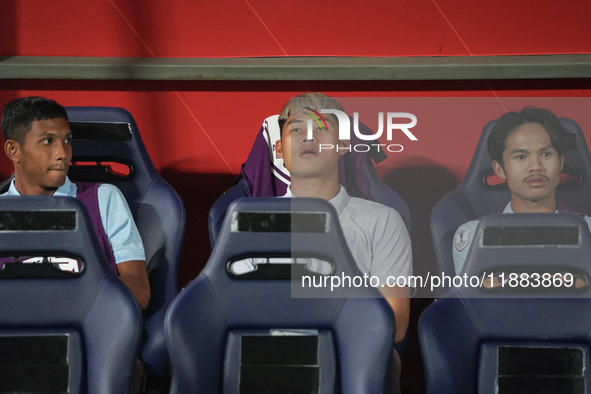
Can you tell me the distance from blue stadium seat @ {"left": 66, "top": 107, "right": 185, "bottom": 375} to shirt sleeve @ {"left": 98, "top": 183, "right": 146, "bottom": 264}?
7cm

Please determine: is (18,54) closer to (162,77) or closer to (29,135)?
(162,77)

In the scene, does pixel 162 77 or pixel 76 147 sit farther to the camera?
pixel 162 77

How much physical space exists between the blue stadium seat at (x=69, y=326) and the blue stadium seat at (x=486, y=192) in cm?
99

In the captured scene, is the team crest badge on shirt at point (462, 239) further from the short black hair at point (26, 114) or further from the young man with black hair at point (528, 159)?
the short black hair at point (26, 114)

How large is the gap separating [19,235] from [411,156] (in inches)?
64.8

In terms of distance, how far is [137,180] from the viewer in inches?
69.0

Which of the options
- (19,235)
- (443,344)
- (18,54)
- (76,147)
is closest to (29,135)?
(76,147)

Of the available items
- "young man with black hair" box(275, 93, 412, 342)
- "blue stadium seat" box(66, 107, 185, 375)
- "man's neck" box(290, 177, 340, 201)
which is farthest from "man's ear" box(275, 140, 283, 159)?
"blue stadium seat" box(66, 107, 185, 375)

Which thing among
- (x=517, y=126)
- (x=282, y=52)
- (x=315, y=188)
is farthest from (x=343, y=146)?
(x=282, y=52)

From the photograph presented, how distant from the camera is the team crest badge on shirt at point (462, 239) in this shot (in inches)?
64.5

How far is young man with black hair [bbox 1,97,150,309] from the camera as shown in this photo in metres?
1.61

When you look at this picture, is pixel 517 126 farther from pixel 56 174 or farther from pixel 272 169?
pixel 56 174

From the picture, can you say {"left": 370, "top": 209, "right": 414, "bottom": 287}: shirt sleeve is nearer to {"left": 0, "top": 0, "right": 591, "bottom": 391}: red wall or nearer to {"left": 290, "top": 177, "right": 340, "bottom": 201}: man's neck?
{"left": 290, "top": 177, "right": 340, "bottom": 201}: man's neck

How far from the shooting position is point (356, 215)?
5.24 feet
